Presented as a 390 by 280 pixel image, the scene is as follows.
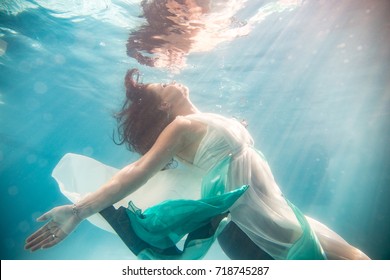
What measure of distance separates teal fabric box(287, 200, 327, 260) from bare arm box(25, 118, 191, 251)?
4.73ft

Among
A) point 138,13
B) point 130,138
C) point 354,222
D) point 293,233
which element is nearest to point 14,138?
point 138,13

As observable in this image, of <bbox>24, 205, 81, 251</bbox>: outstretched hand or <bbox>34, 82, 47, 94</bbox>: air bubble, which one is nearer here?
<bbox>24, 205, 81, 251</bbox>: outstretched hand

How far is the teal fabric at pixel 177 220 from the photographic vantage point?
7.77 ft

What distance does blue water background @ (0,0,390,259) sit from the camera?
1213 cm

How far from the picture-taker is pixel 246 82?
704 inches

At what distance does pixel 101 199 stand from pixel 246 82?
16939 mm

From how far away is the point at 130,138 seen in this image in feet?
12.0

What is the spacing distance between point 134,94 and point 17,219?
2649 inches

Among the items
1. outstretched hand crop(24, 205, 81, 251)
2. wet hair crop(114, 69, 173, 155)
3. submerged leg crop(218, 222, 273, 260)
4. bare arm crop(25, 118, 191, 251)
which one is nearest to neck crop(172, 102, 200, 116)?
wet hair crop(114, 69, 173, 155)

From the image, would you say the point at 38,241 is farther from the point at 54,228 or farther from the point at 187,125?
the point at 187,125

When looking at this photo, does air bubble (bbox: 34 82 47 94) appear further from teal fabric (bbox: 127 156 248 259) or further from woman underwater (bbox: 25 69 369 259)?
teal fabric (bbox: 127 156 248 259)

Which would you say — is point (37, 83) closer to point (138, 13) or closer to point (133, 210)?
point (138, 13)

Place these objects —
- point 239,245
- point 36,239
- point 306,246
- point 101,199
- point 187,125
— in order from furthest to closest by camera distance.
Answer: point 239,245, point 187,125, point 306,246, point 101,199, point 36,239

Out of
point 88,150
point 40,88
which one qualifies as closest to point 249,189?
point 40,88
